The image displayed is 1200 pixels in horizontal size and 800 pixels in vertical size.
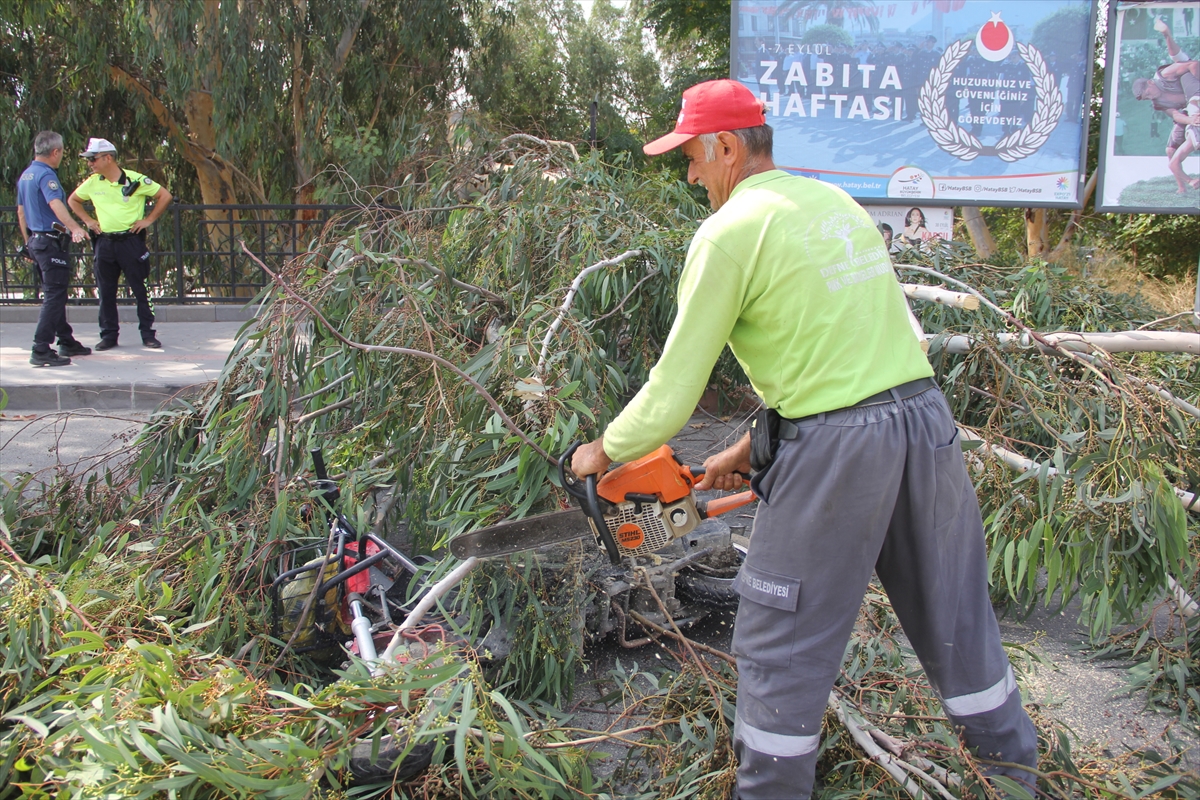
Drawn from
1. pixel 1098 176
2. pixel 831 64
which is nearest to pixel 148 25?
pixel 831 64

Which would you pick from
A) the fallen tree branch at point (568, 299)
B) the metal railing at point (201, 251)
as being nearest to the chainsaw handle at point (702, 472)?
the fallen tree branch at point (568, 299)

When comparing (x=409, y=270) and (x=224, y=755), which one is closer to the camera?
(x=224, y=755)

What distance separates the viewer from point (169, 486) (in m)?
3.58

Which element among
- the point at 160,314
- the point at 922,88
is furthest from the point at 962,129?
the point at 160,314

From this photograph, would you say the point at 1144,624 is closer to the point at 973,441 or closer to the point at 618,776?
the point at 973,441

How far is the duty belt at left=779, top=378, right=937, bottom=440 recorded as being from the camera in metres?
2.02

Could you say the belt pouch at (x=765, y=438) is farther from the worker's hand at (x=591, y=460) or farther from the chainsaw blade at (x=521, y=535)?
the chainsaw blade at (x=521, y=535)

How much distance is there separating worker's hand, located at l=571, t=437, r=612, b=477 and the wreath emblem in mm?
6628

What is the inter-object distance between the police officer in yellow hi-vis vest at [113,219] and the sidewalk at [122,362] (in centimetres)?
60

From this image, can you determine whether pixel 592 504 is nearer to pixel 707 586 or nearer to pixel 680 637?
pixel 680 637

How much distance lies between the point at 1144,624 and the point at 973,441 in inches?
35.8

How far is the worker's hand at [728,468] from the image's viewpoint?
239 centimetres

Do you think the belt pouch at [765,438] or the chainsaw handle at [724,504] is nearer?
the belt pouch at [765,438]

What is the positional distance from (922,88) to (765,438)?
22.0ft
